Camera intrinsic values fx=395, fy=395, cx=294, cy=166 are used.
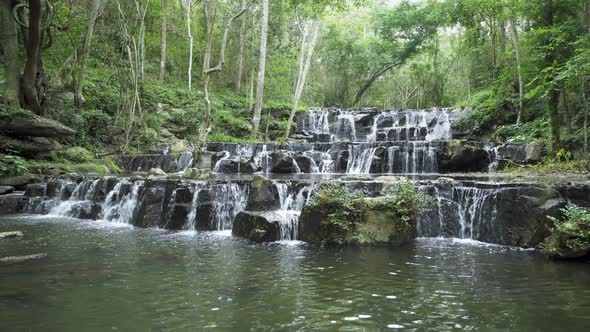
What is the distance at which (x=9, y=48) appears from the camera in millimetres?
14562

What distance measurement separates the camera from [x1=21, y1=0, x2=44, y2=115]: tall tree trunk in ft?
44.1

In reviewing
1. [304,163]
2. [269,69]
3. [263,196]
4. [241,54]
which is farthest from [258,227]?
[269,69]

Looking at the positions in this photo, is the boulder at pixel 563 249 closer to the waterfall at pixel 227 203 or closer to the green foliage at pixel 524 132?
the waterfall at pixel 227 203

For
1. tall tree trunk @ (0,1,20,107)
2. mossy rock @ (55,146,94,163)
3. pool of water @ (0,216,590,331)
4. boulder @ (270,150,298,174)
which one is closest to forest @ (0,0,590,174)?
tall tree trunk @ (0,1,20,107)

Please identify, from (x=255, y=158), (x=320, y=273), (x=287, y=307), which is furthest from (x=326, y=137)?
(x=287, y=307)

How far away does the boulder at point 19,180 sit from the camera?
12969 millimetres

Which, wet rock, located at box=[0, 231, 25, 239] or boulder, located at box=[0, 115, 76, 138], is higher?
boulder, located at box=[0, 115, 76, 138]

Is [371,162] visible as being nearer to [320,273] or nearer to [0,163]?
[320,273]

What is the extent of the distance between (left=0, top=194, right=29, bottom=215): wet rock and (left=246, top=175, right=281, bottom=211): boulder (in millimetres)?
7775

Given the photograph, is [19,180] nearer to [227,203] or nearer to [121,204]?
[121,204]

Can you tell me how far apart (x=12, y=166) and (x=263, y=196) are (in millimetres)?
9184

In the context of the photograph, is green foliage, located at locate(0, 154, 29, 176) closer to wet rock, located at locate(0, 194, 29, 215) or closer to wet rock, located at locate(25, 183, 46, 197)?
wet rock, located at locate(25, 183, 46, 197)

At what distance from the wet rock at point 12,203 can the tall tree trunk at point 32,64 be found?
13.9 ft

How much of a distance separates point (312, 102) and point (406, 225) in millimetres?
28780
